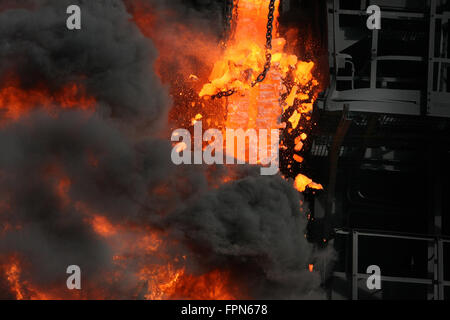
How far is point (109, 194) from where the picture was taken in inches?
297

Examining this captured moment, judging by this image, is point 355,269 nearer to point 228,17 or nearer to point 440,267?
point 440,267

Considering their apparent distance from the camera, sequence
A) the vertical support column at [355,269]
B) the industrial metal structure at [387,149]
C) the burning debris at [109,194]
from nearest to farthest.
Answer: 1. the burning debris at [109,194]
2. the industrial metal structure at [387,149]
3. the vertical support column at [355,269]

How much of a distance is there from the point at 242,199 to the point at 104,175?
6.91ft

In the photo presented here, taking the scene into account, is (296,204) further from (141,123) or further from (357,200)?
(141,123)

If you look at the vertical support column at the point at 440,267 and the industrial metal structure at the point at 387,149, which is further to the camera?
the vertical support column at the point at 440,267

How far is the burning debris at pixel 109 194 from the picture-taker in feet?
23.6

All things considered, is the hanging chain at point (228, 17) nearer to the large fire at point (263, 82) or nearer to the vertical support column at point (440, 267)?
the large fire at point (263, 82)

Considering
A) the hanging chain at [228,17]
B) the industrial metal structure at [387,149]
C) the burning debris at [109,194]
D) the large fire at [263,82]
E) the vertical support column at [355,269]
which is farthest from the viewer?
the large fire at [263,82]

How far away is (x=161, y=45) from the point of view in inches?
347

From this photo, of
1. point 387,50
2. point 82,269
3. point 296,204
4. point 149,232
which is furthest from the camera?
point 387,50

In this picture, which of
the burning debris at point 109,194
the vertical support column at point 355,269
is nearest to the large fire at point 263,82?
the vertical support column at point 355,269

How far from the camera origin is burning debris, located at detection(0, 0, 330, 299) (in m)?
7.21

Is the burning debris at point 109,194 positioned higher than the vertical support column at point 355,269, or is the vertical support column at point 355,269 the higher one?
the burning debris at point 109,194

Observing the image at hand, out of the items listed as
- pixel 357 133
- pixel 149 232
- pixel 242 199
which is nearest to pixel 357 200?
pixel 357 133
